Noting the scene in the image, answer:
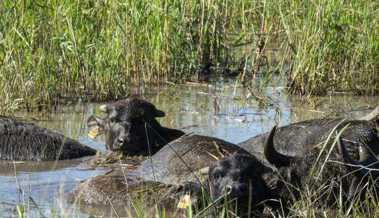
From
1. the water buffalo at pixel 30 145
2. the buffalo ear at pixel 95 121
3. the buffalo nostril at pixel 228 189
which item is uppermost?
the buffalo nostril at pixel 228 189

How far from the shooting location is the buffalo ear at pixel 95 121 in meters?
10.3

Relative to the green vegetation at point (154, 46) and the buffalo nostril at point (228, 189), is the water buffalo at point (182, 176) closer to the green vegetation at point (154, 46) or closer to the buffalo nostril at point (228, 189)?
the buffalo nostril at point (228, 189)

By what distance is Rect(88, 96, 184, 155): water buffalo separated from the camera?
1008 cm

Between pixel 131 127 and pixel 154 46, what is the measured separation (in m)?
2.20

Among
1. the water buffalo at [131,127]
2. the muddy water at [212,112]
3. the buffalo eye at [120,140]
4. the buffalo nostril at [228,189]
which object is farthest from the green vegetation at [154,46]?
the buffalo nostril at [228,189]

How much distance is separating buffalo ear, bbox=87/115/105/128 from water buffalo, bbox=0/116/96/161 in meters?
0.37

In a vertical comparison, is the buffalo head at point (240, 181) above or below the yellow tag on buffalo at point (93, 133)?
above

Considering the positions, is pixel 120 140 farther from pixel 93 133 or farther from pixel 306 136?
pixel 306 136

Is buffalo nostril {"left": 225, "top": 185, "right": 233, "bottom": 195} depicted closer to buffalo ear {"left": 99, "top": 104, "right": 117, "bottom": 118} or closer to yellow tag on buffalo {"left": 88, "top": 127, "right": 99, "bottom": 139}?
buffalo ear {"left": 99, "top": 104, "right": 117, "bottom": 118}

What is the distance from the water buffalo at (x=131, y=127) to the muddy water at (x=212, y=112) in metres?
0.38

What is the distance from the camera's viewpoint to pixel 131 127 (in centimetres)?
1012

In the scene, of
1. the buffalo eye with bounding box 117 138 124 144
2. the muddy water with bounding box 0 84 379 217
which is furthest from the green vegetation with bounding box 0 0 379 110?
the buffalo eye with bounding box 117 138 124 144

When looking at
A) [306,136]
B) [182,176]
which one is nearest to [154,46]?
[306,136]

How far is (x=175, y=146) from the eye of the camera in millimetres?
9141
